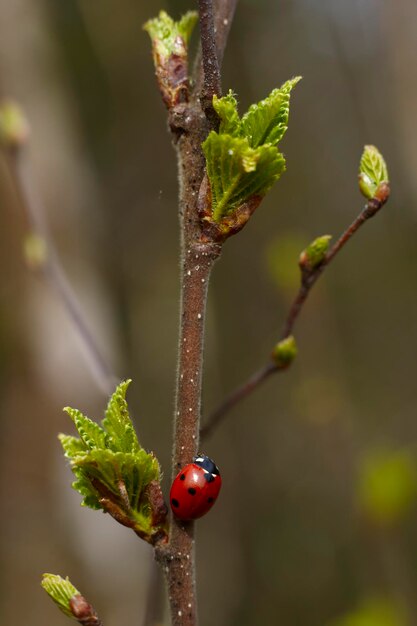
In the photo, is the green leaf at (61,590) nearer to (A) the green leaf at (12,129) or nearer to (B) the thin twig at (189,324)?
(B) the thin twig at (189,324)

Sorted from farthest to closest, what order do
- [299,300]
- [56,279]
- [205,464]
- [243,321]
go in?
[243,321]
[56,279]
[299,300]
[205,464]

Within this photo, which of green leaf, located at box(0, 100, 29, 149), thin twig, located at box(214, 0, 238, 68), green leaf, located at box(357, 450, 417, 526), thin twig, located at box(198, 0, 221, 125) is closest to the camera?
thin twig, located at box(198, 0, 221, 125)

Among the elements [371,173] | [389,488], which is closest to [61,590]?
[371,173]

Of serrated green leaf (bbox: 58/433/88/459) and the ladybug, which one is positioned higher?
serrated green leaf (bbox: 58/433/88/459)

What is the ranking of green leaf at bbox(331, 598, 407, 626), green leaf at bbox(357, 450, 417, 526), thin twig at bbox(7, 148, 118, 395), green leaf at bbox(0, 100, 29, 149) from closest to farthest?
thin twig at bbox(7, 148, 118, 395) → green leaf at bbox(0, 100, 29, 149) → green leaf at bbox(331, 598, 407, 626) → green leaf at bbox(357, 450, 417, 526)

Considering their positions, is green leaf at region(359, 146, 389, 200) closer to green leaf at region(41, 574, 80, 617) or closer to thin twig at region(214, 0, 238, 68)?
thin twig at region(214, 0, 238, 68)

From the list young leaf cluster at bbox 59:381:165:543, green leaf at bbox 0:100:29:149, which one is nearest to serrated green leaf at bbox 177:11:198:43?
young leaf cluster at bbox 59:381:165:543

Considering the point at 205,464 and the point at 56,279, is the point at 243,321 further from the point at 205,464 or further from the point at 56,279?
the point at 205,464
